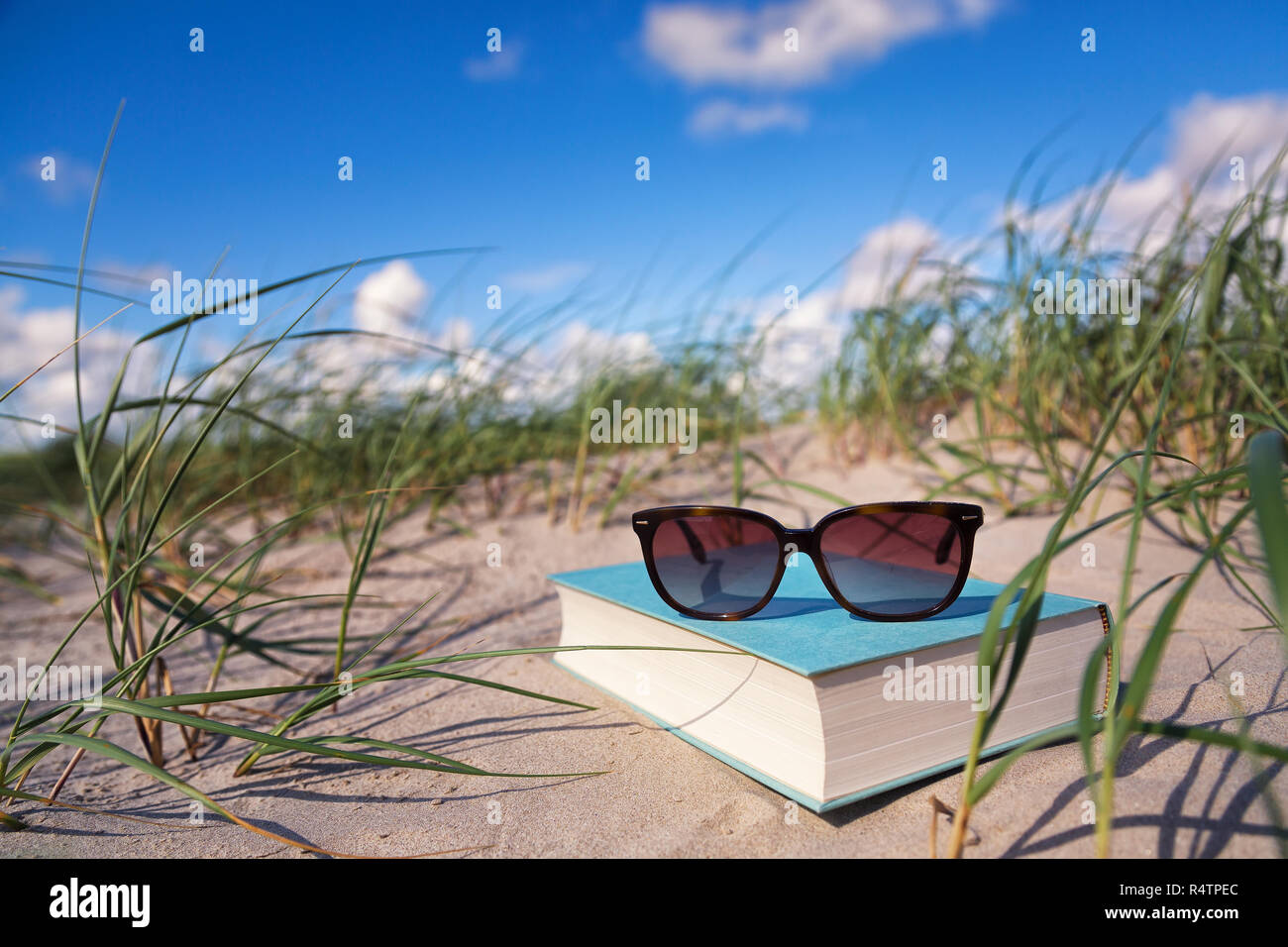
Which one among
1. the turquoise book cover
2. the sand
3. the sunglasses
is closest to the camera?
the sand

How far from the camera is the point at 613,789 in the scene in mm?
1258

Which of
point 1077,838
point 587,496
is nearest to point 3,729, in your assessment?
point 587,496

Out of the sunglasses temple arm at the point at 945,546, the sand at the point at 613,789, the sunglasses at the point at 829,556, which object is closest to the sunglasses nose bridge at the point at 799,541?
the sunglasses at the point at 829,556

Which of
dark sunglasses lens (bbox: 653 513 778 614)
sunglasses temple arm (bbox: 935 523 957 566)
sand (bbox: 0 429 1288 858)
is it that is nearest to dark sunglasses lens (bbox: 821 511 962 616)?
sunglasses temple arm (bbox: 935 523 957 566)

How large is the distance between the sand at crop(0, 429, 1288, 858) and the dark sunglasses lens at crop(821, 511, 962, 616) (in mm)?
320

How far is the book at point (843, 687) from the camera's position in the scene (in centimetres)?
109

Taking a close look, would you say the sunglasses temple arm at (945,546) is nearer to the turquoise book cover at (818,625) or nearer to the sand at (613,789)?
the turquoise book cover at (818,625)

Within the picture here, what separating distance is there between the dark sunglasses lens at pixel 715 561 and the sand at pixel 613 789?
282 millimetres

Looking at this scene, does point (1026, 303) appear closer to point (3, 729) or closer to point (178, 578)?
point (178, 578)

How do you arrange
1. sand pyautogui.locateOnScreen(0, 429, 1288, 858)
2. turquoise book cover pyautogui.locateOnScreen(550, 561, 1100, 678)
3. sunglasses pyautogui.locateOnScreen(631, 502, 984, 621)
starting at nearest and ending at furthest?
sand pyautogui.locateOnScreen(0, 429, 1288, 858) → turquoise book cover pyautogui.locateOnScreen(550, 561, 1100, 678) → sunglasses pyautogui.locateOnScreen(631, 502, 984, 621)

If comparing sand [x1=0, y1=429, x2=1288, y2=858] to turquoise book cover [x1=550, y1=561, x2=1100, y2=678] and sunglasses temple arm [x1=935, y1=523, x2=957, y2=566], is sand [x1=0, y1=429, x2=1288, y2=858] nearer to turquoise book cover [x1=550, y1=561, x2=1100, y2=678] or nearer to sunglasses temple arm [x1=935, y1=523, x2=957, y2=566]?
turquoise book cover [x1=550, y1=561, x2=1100, y2=678]

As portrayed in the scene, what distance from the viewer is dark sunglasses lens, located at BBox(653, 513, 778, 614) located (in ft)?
4.85

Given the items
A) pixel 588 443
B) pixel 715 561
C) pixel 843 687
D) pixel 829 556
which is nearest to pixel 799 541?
pixel 829 556
